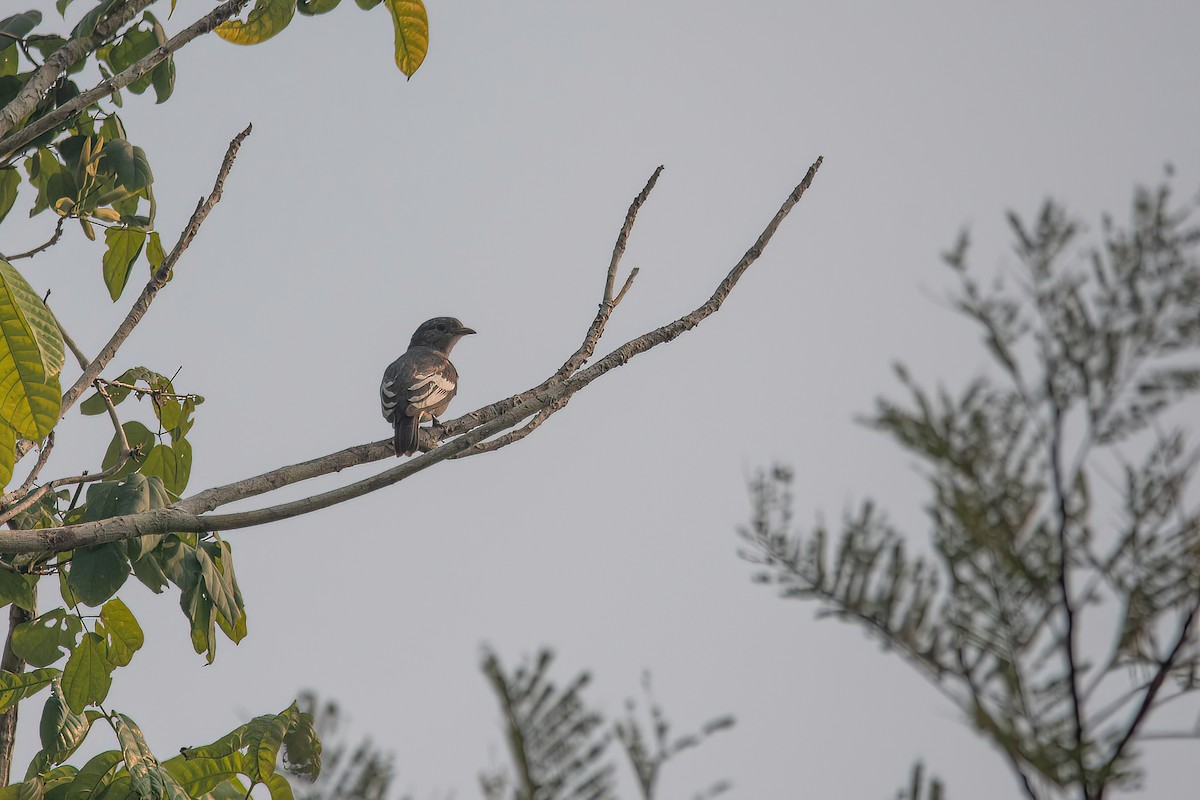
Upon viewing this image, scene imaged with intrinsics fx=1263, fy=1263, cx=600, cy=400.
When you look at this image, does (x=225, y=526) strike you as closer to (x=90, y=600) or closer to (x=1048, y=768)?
(x=90, y=600)

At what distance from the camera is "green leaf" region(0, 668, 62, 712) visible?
15.9 ft

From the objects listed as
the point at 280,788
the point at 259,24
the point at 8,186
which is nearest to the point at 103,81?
the point at 259,24

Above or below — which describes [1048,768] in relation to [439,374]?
below

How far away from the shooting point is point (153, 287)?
509 cm

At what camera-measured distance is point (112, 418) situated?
5605 mm

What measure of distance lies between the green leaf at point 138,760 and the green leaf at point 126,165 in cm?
229

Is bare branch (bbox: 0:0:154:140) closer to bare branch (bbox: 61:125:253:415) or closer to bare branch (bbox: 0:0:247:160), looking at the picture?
bare branch (bbox: 0:0:247:160)

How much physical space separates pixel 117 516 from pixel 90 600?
1.07 ft

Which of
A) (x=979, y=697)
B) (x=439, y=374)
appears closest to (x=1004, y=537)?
(x=979, y=697)

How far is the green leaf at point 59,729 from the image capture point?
4875 mm

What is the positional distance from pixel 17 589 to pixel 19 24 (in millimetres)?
2434

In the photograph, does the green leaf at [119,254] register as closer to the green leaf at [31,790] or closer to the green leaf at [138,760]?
the green leaf at [138,760]

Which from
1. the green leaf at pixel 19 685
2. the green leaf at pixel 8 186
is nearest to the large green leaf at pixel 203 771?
the green leaf at pixel 19 685

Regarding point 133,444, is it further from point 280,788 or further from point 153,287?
point 280,788
